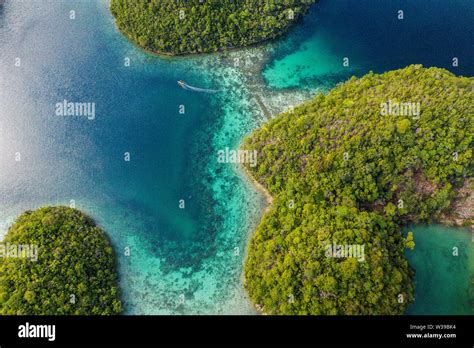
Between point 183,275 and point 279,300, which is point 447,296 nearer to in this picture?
point 279,300

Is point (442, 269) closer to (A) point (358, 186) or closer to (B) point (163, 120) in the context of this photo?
(A) point (358, 186)

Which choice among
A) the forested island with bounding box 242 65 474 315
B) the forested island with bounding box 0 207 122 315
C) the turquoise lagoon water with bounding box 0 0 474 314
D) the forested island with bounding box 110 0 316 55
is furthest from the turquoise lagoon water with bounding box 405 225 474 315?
the forested island with bounding box 110 0 316 55

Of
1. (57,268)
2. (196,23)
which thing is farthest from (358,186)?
(57,268)

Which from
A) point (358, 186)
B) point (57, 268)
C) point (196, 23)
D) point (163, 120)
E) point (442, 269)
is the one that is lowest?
point (442, 269)

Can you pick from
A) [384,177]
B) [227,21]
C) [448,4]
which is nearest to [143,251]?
[384,177]

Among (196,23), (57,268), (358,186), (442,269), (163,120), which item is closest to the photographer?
(57,268)

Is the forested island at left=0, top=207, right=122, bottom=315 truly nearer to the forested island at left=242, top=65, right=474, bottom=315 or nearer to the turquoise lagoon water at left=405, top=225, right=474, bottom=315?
the forested island at left=242, top=65, right=474, bottom=315
